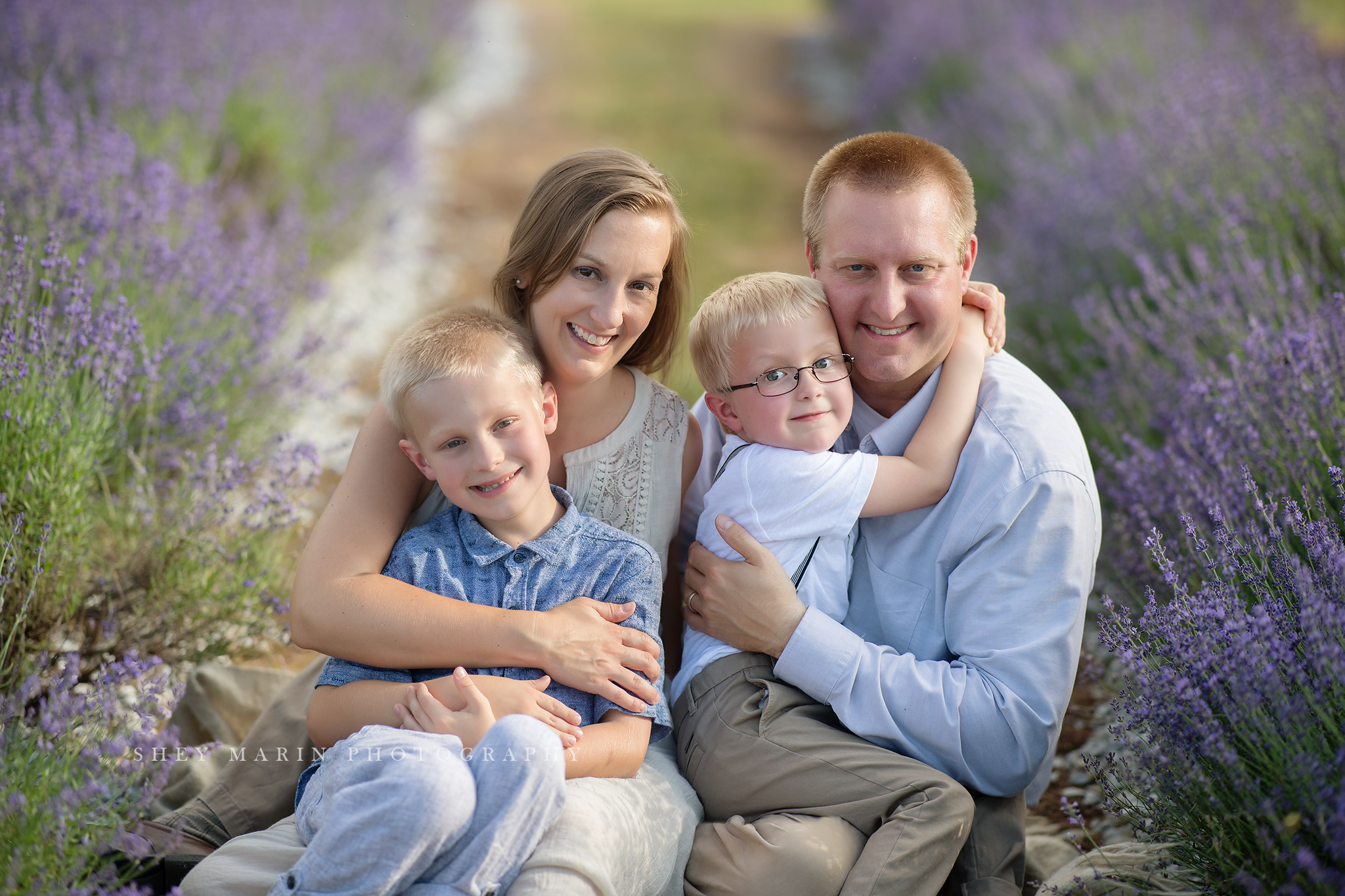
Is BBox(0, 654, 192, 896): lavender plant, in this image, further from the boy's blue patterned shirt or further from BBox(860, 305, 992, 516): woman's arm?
BBox(860, 305, 992, 516): woman's arm

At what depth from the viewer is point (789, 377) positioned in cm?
222

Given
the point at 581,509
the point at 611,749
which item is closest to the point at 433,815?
the point at 611,749

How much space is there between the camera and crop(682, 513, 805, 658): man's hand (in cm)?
212

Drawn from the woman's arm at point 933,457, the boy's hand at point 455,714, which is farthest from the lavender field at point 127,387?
the woman's arm at point 933,457

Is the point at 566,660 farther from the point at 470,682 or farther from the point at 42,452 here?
the point at 42,452

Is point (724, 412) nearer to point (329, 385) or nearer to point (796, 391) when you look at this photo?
point (796, 391)

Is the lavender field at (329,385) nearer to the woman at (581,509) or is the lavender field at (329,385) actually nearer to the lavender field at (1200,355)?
the lavender field at (1200,355)

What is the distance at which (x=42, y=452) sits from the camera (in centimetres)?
228

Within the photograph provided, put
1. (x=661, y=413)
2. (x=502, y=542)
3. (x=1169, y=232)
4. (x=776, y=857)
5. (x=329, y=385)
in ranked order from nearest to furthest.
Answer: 1. (x=776, y=857)
2. (x=502, y=542)
3. (x=661, y=413)
4. (x=1169, y=232)
5. (x=329, y=385)

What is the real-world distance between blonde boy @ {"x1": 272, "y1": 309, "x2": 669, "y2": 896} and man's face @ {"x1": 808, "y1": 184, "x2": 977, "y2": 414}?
0.68 metres

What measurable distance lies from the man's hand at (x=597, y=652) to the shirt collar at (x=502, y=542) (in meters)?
0.12

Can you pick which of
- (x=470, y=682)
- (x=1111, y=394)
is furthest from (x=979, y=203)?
(x=470, y=682)

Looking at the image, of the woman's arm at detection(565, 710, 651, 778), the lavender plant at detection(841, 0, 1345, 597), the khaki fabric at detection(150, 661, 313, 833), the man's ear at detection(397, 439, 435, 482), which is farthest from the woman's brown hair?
the lavender plant at detection(841, 0, 1345, 597)

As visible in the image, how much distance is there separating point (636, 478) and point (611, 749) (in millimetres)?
671
